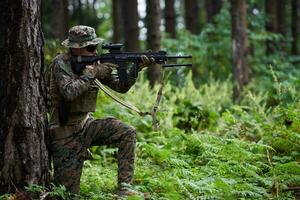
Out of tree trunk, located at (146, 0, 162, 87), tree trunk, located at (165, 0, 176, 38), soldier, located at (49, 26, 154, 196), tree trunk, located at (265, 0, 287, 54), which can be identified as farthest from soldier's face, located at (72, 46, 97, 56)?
tree trunk, located at (265, 0, 287, 54)

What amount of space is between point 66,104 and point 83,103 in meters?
0.17

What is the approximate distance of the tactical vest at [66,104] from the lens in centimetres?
533

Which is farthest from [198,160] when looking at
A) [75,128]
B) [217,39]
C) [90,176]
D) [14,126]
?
[217,39]

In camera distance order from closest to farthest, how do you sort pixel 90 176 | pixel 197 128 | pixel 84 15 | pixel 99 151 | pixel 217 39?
pixel 90 176 → pixel 99 151 → pixel 197 128 → pixel 217 39 → pixel 84 15

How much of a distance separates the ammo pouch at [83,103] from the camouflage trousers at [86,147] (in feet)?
0.59

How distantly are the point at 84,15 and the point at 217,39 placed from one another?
10233 mm

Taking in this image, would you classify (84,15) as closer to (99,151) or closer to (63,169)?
(99,151)

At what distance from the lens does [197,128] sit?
9281mm

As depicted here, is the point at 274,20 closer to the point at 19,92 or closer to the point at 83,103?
the point at 83,103

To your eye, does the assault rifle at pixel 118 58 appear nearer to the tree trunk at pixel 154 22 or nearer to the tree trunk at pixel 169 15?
the tree trunk at pixel 154 22

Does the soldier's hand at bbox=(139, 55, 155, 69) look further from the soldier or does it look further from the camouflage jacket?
the camouflage jacket

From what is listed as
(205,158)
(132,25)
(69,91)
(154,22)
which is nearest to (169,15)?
(132,25)

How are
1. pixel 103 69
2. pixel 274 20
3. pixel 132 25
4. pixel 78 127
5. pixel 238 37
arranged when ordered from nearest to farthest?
pixel 103 69 → pixel 78 127 → pixel 238 37 → pixel 132 25 → pixel 274 20

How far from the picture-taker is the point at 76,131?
5.51m
